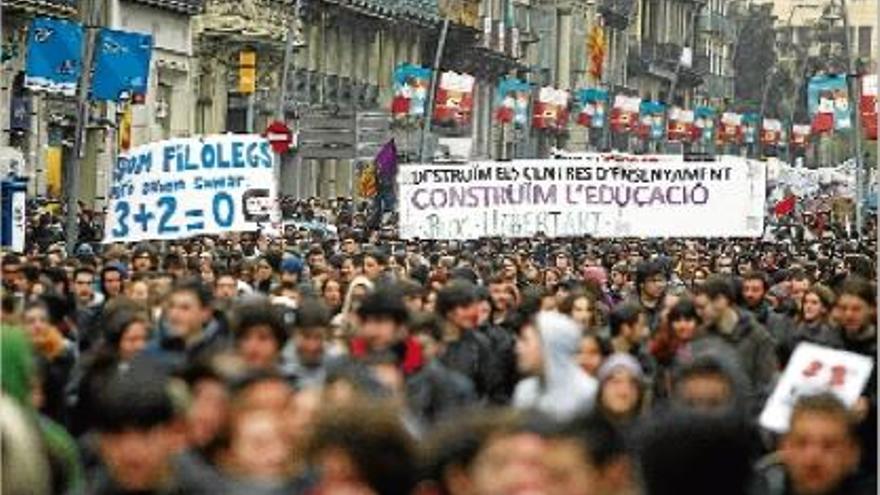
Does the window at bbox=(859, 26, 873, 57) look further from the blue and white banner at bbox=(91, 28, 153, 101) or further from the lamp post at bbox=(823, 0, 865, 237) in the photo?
the blue and white banner at bbox=(91, 28, 153, 101)

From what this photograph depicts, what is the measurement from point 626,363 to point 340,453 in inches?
181

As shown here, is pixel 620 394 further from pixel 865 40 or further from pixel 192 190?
pixel 865 40

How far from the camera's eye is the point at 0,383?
9758 mm

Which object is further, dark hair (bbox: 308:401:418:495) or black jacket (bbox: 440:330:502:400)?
black jacket (bbox: 440:330:502:400)

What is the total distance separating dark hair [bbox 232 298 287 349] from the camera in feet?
38.6

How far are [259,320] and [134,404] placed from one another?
3226mm

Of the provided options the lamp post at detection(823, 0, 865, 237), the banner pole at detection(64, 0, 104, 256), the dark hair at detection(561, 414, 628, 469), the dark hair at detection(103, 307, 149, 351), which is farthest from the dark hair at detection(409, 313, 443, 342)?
the lamp post at detection(823, 0, 865, 237)

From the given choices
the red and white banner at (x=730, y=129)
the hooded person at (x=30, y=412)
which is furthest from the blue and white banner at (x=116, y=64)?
the red and white banner at (x=730, y=129)

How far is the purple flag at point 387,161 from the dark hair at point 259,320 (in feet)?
101

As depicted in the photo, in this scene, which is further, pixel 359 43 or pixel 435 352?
pixel 359 43

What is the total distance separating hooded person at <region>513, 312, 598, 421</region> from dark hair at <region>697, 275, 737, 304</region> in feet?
12.6

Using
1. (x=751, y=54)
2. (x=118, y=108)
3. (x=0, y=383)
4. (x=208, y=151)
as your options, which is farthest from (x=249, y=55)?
(x=751, y=54)

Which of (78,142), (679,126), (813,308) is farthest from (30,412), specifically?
(679,126)

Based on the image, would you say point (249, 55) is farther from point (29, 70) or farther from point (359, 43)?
point (29, 70)
